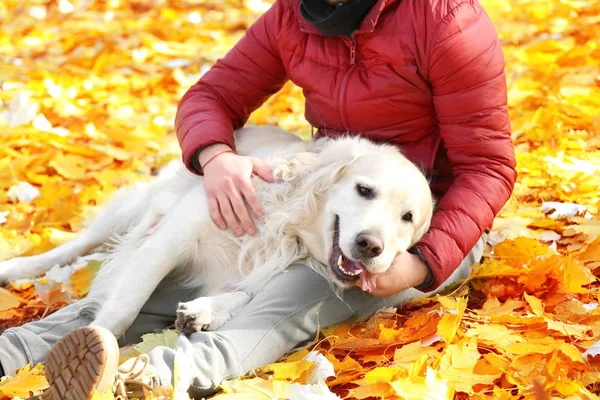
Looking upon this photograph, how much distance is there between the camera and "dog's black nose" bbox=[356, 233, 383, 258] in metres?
2.53

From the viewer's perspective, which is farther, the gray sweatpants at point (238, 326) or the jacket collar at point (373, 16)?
the jacket collar at point (373, 16)

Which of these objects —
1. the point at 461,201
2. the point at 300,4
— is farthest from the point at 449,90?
the point at 300,4

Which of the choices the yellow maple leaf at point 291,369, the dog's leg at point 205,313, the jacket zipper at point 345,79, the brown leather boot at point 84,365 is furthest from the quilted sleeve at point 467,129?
the brown leather boot at point 84,365

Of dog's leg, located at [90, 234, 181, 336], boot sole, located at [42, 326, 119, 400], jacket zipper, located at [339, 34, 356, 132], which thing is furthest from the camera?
jacket zipper, located at [339, 34, 356, 132]

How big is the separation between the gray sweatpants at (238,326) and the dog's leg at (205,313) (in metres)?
0.08

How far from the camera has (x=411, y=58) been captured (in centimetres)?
283

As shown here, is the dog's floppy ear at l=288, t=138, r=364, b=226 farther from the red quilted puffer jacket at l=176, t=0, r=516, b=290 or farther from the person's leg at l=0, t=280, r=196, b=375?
the person's leg at l=0, t=280, r=196, b=375

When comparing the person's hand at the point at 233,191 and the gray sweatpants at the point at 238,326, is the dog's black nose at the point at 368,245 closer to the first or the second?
the gray sweatpants at the point at 238,326

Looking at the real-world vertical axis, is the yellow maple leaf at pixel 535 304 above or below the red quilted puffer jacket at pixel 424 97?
below

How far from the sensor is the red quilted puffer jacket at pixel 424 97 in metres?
2.75

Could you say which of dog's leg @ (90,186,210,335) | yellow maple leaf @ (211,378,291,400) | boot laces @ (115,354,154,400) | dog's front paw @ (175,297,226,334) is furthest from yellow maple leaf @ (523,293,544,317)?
boot laces @ (115,354,154,400)

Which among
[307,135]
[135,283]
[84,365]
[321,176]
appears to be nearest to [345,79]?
[321,176]

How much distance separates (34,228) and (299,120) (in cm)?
205

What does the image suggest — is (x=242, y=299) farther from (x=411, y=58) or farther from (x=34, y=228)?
(x=34, y=228)
